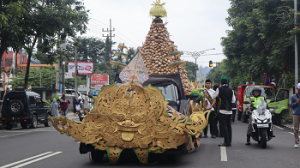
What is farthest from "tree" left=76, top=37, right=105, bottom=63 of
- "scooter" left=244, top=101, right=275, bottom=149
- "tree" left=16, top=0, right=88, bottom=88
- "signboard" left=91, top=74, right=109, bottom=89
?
"scooter" left=244, top=101, right=275, bottom=149

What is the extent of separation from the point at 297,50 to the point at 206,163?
1347cm

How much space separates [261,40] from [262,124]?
1578cm

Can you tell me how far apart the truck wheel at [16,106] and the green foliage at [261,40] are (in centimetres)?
1392

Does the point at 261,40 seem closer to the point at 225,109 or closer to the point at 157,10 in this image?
the point at 157,10

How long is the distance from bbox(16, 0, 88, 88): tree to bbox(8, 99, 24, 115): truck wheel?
2684 mm

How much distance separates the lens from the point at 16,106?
18688 mm

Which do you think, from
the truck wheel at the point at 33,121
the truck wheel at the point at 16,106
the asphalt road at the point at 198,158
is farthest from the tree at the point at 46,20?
the asphalt road at the point at 198,158

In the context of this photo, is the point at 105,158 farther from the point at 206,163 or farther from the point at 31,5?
the point at 31,5

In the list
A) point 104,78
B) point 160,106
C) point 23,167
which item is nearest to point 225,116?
point 160,106

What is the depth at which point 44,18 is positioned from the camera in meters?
18.5

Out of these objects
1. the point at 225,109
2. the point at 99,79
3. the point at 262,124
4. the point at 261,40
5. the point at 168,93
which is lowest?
the point at 262,124

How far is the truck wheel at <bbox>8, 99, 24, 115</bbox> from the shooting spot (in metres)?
18.6

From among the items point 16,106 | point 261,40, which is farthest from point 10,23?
point 261,40

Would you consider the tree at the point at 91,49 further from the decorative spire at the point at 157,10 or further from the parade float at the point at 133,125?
the parade float at the point at 133,125
